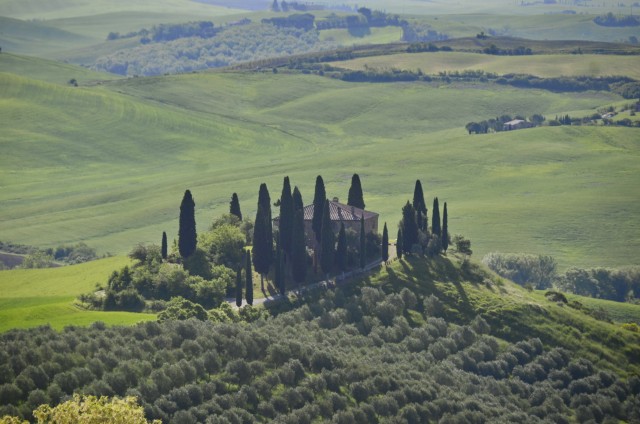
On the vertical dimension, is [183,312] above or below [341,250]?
below

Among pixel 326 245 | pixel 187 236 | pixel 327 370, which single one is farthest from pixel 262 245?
pixel 327 370

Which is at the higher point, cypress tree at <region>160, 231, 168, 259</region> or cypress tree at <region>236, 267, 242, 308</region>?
cypress tree at <region>160, 231, 168, 259</region>

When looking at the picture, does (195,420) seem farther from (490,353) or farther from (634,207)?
(634,207)

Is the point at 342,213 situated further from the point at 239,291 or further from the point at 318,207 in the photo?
the point at 239,291

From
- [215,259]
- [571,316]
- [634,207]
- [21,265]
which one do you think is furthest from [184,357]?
[634,207]

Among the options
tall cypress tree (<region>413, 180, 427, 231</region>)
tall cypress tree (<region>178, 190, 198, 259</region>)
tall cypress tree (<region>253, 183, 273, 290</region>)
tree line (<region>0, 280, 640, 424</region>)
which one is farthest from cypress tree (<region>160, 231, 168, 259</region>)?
tall cypress tree (<region>413, 180, 427, 231</region>)

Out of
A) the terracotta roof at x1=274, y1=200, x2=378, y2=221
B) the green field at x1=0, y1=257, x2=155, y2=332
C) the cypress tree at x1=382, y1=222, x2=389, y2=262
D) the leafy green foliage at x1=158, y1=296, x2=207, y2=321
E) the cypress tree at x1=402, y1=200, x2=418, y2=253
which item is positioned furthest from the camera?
the terracotta roof at x1=274, y1=200, x2=378, y2=221

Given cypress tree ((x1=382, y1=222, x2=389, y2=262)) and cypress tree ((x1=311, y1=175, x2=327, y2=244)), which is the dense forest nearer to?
cypress tree ((x1=382, y1=222, x2=389, y2=262))

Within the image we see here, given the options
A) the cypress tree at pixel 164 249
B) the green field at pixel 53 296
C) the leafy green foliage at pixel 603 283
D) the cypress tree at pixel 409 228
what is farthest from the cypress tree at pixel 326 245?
the leafy green foliage at pixel 603 283
